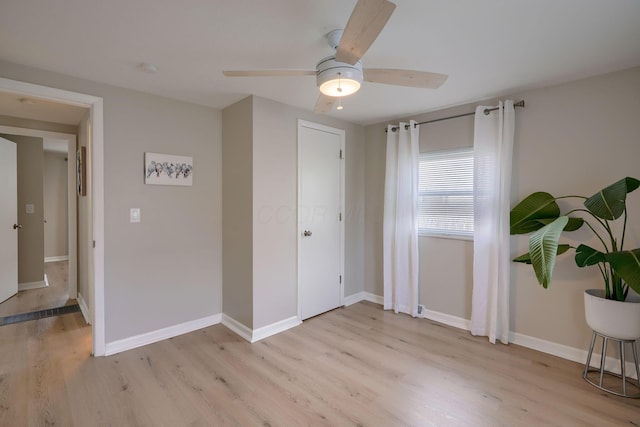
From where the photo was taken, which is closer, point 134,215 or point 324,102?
point 324,102

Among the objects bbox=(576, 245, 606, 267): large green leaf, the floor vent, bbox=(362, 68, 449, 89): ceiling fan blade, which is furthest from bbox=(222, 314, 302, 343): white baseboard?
bbox=(576, 245, 606, 267): large green leaf

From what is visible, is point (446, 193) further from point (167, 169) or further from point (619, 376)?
point (167, 169)

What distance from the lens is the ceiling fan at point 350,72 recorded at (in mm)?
1356

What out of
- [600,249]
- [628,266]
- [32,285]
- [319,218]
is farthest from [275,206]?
[32,285]

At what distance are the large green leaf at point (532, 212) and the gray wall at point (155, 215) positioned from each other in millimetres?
2870

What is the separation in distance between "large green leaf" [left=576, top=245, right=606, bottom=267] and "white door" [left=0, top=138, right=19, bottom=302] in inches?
236

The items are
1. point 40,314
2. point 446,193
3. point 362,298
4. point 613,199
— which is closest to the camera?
point 613,199

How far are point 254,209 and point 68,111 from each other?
7.71 feet

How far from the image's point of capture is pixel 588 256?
7.21ft

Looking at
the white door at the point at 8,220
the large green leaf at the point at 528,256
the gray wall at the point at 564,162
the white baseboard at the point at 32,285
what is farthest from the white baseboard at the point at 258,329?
the white baseboard at the point at 32,285

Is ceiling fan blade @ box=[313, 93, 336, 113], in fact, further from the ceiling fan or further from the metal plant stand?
the metal plant stand

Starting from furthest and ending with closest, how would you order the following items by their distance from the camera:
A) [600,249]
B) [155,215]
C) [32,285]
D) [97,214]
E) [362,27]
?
1. [32,285]
2. [155,215]
3. [97,214]
4. [600,249]
5. [362,27]

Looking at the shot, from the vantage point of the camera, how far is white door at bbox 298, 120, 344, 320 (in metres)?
3.34

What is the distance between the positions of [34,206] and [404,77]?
5.51 meters
